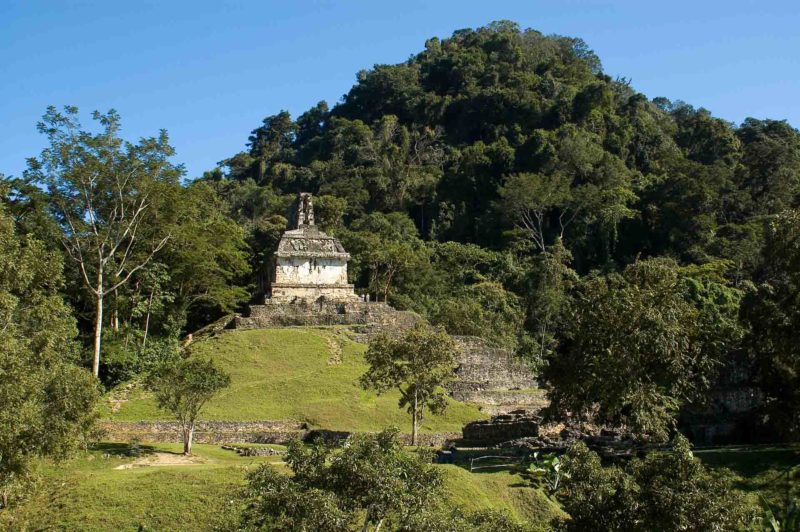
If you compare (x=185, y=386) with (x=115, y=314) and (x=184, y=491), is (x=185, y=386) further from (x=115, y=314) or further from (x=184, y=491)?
(x=115, y=314)

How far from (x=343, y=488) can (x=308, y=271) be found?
35614mm

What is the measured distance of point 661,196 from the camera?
68375mm

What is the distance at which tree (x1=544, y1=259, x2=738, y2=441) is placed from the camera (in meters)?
26.3

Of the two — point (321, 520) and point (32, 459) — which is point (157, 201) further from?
point (321, 520)

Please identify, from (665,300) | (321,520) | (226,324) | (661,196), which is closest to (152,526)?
(321,520)

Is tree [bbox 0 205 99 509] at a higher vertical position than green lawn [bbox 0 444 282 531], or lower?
higher

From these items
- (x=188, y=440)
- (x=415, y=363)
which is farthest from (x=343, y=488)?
(x=415, y=363)

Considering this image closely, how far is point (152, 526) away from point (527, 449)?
43.3 ft

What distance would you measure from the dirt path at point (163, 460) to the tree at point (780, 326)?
17447 millimetres

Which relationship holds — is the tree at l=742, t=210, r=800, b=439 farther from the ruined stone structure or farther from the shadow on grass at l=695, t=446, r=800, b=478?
the ruined stone structure

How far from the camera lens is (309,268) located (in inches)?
1987

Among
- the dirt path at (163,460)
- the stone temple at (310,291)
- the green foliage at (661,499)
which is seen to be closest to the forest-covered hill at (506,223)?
the stone temple at (310,291)

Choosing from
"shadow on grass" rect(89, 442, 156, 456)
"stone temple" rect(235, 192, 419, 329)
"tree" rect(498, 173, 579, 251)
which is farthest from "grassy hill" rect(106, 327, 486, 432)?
"tree" rect(498, 173, 579, 251)

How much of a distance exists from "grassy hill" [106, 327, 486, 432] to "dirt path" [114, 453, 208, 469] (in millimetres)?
5974
